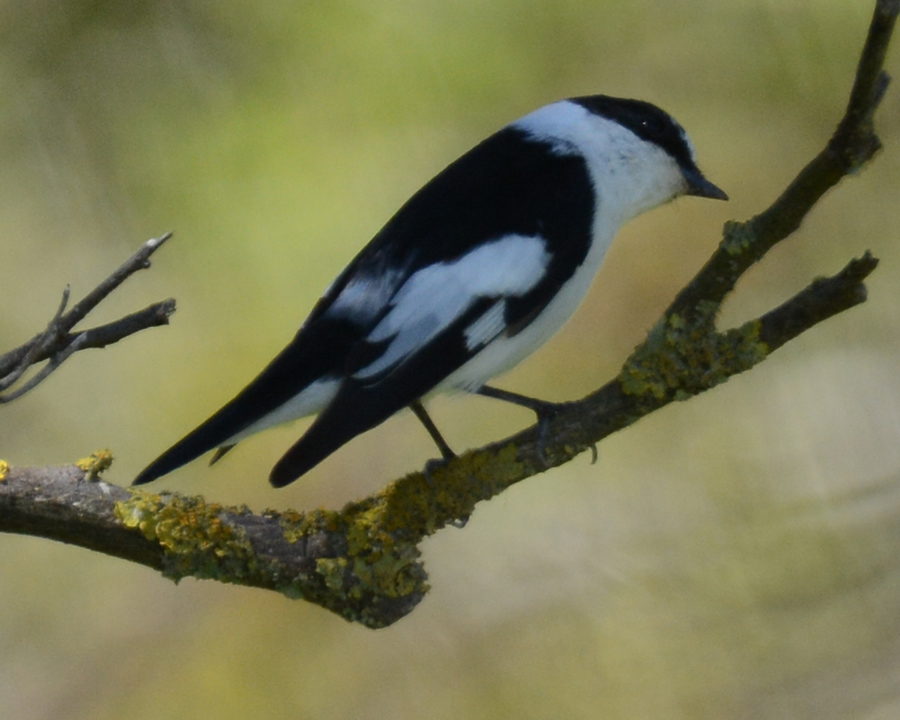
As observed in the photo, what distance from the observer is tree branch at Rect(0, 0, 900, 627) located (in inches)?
60.8

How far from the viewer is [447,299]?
6.05 feet

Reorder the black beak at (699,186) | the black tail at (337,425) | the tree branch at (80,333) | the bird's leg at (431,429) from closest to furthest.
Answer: the tree branch at (80,333), the black tail at (337,425), the bird's leg at (431,429), the black beak at (699,186)

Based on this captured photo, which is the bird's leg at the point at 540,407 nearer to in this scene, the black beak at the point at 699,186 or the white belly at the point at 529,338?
the white belly at the point at 529,338

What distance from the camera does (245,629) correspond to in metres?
2.81

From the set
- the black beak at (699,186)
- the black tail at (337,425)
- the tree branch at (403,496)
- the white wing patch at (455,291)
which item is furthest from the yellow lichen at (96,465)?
the black beak at (699,186)

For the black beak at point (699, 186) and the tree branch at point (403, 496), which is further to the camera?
the black beak at point (699, 186)

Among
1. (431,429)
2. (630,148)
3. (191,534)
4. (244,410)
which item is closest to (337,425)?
(244,410)

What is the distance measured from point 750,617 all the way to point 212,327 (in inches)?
62.0

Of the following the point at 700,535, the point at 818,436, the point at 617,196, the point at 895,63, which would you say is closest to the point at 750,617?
the point at 700,535

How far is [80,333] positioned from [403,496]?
568mm

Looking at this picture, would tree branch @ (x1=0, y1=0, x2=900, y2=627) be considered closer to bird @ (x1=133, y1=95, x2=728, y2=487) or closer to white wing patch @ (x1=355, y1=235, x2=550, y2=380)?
bird @ (x1=133, y1=95, x2=728, y2=487)

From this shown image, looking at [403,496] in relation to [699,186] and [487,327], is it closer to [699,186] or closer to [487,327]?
[487,327]

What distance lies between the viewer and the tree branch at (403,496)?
1544mm

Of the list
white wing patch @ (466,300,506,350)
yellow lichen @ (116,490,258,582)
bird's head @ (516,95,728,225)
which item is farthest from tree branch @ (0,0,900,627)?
bird's head @ (516,95,728,225)
